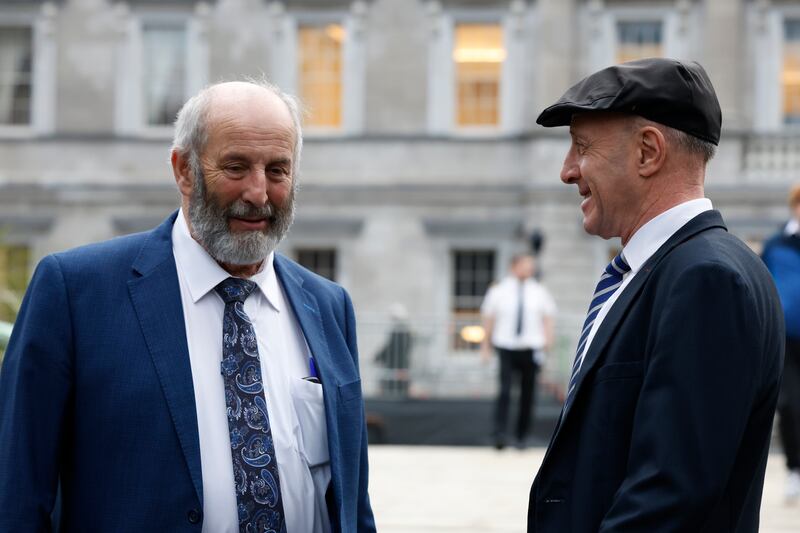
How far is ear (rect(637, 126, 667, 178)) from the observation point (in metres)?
2.82

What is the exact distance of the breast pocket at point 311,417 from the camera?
3.49 m

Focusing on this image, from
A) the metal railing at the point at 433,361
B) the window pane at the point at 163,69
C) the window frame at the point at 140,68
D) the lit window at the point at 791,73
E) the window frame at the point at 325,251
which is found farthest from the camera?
the window pane at the point at 163,69

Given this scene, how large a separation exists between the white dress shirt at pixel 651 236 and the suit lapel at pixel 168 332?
0.97 metres

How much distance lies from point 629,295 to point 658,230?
157 mm

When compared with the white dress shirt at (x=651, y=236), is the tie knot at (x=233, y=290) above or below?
below

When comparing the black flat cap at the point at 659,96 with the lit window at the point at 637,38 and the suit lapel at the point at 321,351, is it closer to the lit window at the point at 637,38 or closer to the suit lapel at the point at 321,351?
the suit lapel at the point at 321,351

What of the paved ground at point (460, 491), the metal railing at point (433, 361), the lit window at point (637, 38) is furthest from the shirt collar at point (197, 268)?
the lit window at point (637, 38)

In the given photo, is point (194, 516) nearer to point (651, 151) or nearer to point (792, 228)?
point (651, 151)

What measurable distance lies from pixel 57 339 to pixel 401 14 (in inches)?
Answer: 944

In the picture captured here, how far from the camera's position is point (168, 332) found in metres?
3.33

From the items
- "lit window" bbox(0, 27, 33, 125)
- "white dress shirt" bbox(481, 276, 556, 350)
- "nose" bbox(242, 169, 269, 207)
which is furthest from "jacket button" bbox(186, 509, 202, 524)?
"lit window" bbox(0, 27, 33, 125)

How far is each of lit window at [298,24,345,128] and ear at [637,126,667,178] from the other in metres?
24.4

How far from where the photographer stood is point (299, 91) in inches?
1063

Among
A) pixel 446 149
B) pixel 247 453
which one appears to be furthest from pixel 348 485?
pixel 446 149
